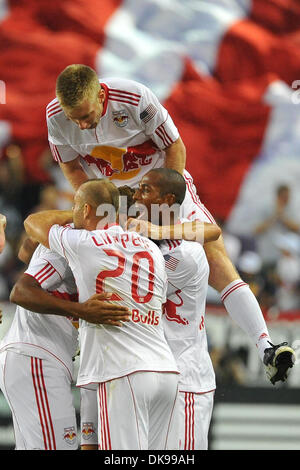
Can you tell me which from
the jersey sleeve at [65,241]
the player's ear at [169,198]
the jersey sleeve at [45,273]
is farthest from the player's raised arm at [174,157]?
the jersey sleeve at [45,273]

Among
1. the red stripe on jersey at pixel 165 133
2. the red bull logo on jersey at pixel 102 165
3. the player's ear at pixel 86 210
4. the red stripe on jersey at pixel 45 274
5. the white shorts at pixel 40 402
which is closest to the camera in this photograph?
the player's ear at pixel 86 210

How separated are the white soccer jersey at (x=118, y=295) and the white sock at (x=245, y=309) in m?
1.19

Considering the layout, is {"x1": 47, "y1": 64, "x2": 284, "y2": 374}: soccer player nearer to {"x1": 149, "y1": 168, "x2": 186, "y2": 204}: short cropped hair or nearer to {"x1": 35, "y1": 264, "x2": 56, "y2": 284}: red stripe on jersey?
{"x1": 149, "y1": 168, "x2": 186, "y2": 204}: short cropped hair

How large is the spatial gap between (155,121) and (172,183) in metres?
0.67

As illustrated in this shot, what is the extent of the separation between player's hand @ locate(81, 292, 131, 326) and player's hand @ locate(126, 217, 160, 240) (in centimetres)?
64

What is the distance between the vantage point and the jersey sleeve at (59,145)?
593cm

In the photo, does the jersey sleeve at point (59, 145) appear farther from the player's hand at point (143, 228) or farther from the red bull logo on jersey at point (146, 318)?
the red bull logo on jersey at point (146, 318)

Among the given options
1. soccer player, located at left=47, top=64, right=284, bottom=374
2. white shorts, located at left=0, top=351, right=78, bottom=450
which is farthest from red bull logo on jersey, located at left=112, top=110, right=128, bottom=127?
white shorts, located at left=0, top=351, right=78, bottom=450

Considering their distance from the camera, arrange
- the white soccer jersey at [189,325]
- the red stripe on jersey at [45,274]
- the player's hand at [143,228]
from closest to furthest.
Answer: the red stripe on jersey at [45,274], the player's hand at [143,228], the white soccer jersey at [189,325]

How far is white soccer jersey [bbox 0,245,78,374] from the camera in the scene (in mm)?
5121

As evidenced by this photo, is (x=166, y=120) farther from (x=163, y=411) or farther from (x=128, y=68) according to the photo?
(x=128, y=68)

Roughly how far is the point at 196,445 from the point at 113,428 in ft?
3.88

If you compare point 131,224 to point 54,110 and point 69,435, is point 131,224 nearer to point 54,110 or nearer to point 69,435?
point 54,110
